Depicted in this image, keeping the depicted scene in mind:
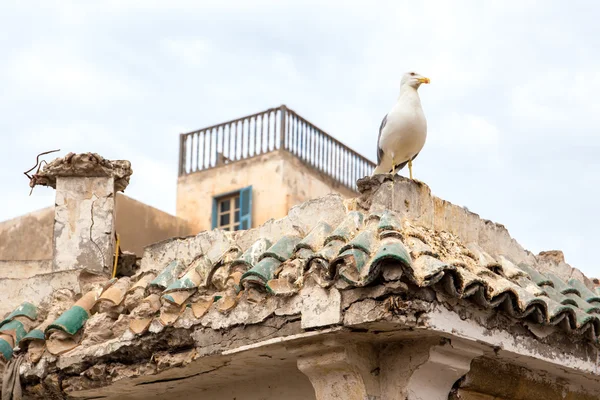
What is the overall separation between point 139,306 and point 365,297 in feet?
5.18

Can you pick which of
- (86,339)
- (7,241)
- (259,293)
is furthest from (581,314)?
(7,241)

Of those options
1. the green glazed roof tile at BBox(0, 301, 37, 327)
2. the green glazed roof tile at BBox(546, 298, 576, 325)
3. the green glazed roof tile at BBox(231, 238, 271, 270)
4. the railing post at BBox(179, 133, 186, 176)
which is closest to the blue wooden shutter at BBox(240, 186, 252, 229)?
the railing post at BBox(179, 133, 186, 176)

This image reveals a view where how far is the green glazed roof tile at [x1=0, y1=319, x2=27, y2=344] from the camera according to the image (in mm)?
6369

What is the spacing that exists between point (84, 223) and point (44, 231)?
23.4 ft

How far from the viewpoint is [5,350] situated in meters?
6.23

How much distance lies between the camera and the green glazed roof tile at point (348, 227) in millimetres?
5254

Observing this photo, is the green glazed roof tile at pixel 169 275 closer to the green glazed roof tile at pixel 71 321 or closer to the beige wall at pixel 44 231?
the green glazed roof tile at pixel 71 321

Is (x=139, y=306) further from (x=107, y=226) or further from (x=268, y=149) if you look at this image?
(x=268, y=149)

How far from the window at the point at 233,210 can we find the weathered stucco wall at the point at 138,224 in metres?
2.31

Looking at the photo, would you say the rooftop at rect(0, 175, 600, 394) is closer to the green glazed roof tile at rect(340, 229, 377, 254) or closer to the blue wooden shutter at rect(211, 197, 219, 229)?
the green glazed roof tile at rect(340, 229, 377, 254)

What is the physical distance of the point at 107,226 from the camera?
293 inches

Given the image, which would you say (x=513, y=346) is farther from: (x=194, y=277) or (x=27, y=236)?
(x=27, y=236)

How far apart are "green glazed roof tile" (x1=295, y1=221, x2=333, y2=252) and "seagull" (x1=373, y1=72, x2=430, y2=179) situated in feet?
1.81

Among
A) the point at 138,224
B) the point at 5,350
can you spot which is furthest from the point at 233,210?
the point at 5,350
